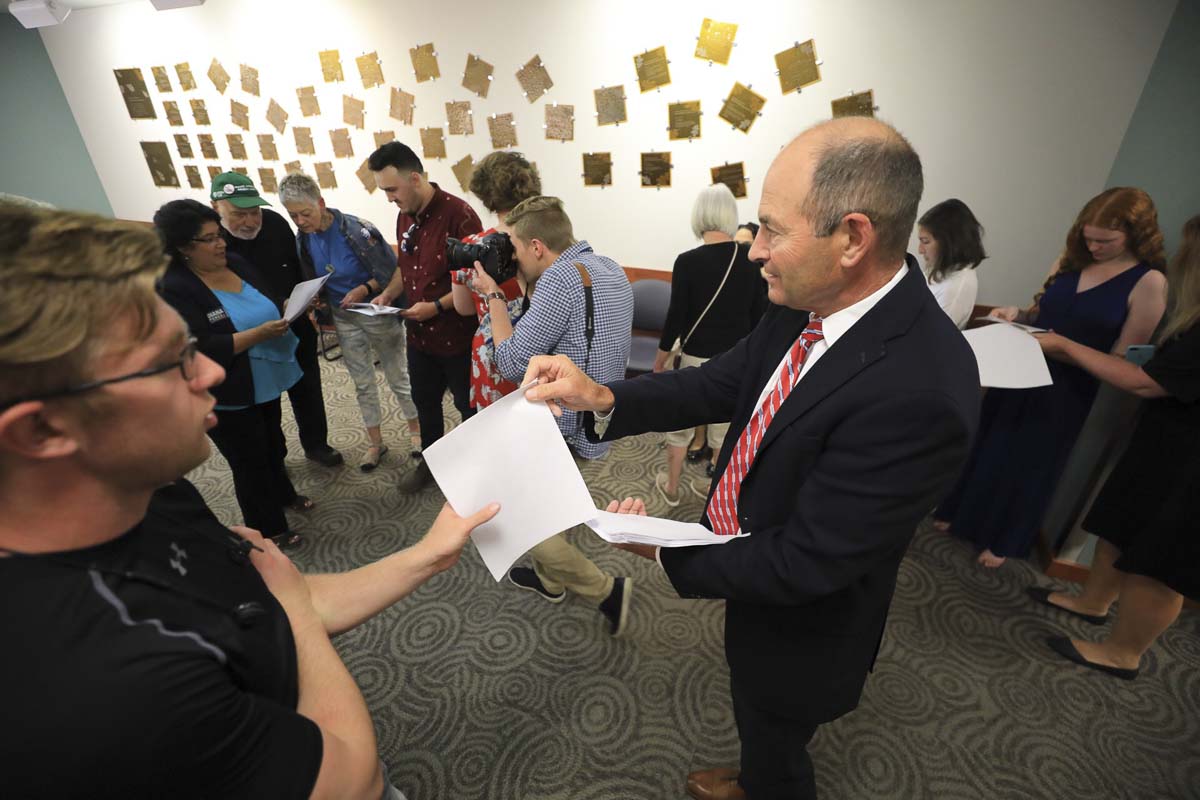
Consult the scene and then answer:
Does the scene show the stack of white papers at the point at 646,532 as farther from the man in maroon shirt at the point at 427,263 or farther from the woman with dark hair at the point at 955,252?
the woman with dark hair at the point at 955,252

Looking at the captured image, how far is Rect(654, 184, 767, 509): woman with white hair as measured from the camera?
253 cm

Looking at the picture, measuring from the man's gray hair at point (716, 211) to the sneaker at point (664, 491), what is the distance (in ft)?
4.72

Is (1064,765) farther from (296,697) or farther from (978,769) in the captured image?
(296,697)

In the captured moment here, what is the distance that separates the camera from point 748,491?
1.08 m

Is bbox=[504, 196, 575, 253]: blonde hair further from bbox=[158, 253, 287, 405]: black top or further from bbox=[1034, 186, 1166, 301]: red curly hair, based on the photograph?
bbox=[1034, 186, 1166, 301]: red curly hair

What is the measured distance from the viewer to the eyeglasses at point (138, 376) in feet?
1.72

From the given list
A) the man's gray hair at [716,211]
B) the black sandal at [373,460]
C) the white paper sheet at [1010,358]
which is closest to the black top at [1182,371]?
the white paper sheet at [1010,358]

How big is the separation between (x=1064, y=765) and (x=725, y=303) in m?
2.09

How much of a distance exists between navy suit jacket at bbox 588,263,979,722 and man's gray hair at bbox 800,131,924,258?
0.14 m

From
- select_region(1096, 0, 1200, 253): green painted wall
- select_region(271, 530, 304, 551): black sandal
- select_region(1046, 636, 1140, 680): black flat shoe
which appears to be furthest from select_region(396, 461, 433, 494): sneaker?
select_region(1096, 0, 1200, 253): green painted wall

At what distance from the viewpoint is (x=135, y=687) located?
0.52 meters

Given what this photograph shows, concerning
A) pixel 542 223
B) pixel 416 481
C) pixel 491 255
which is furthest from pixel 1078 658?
pixel 416 481

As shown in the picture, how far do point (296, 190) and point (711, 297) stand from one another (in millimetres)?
2182

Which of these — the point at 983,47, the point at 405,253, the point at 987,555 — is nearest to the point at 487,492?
the point at 405,253
